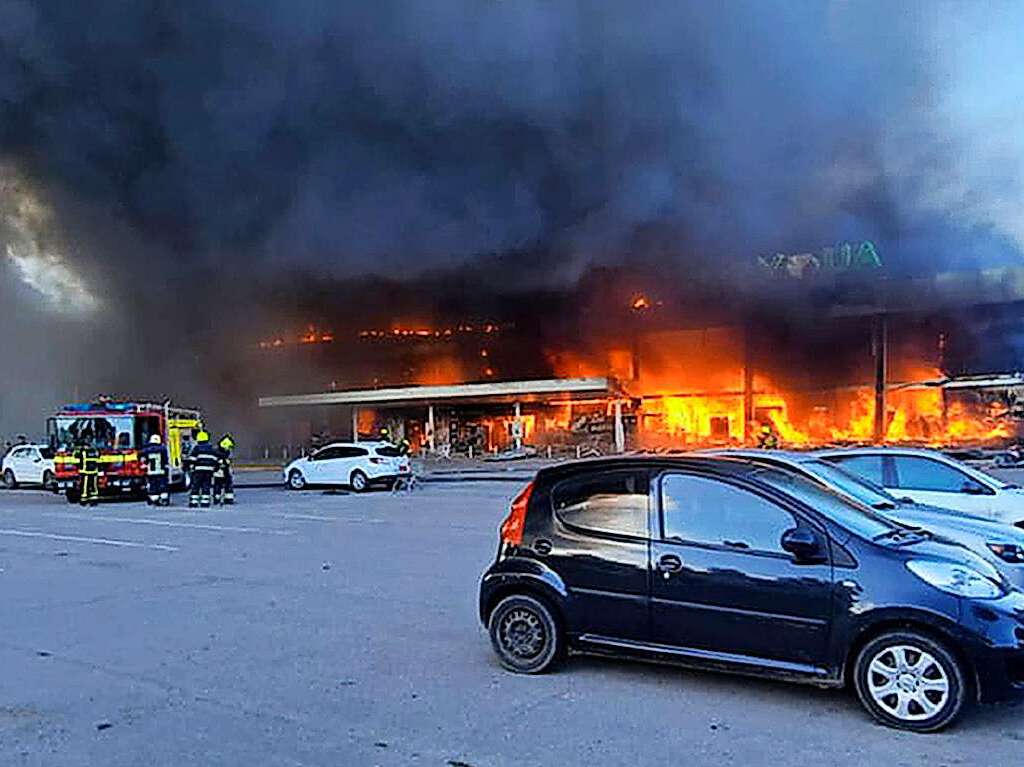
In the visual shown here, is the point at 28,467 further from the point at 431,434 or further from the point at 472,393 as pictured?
the point at 431,434

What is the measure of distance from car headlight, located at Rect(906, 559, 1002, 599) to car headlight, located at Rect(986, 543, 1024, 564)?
85.0 inches

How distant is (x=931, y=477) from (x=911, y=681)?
5.45m

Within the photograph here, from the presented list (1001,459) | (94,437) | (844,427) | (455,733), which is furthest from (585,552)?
(844,427)

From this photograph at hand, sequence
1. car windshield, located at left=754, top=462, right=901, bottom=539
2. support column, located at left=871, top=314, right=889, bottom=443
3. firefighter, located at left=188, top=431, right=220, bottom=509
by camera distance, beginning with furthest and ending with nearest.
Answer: support column, located at left=871, top=314, right=889, bottom=443 → firefighter, located at left=188, top=431, right=220, bottom=509 → car windshield, located at left=754, top=462, right=901, bottom=539

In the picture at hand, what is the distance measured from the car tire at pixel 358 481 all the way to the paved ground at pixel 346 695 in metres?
14.2

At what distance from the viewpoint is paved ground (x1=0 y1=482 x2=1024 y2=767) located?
4070mm

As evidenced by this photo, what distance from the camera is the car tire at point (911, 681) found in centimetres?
424

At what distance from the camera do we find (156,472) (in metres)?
19.7

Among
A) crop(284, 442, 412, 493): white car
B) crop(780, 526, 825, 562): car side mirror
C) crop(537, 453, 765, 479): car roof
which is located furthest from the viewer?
crop(284, 442, 412, 493): white car

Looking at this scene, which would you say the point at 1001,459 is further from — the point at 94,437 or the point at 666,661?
the point at 666,661

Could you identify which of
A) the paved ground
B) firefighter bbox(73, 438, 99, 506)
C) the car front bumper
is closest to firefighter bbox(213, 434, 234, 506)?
firefighter bbox(73, 438, 99, 506)

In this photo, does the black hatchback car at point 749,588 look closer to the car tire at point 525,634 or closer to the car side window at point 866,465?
the car tire at point 525,634

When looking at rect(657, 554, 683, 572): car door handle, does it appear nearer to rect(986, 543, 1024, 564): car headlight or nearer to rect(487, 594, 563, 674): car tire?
rect(487, 594, 563, 674): car tire

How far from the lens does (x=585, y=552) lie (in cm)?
521
